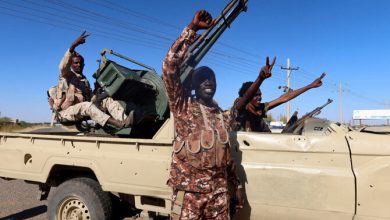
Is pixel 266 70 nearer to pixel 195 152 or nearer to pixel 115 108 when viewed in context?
pixel 195 152

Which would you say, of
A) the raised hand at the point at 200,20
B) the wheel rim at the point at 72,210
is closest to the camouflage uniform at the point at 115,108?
the wheel rim at the point at 72,210

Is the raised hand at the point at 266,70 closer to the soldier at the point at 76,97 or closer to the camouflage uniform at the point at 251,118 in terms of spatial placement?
the camouflage uniform at the point at 251,118

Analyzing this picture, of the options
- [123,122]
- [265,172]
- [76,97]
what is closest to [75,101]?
[76,97]

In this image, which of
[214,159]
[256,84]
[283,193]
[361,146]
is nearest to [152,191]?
[214,159]

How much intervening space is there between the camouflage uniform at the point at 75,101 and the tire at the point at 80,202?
915mm

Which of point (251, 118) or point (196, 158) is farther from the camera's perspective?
point (251, 118)

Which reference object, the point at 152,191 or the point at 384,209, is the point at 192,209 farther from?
the point at 384,209

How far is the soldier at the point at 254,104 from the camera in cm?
407

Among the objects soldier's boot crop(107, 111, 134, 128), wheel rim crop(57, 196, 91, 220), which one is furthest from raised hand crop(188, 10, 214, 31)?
wheel rim crop(57, 196, 91, 220)

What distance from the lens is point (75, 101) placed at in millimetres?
5109

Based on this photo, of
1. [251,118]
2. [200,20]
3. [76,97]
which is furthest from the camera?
[76,97]

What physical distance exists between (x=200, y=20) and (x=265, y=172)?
1330 mm

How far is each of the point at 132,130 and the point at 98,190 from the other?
0.92m

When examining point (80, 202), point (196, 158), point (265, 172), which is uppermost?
point (196, 158)
